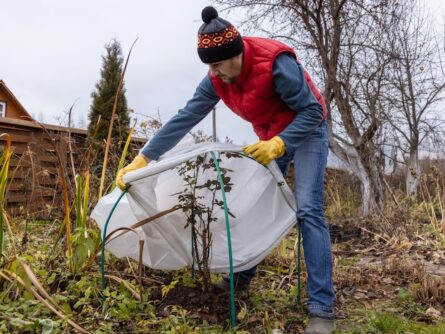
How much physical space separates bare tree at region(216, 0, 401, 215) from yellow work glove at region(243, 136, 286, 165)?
15.6ft

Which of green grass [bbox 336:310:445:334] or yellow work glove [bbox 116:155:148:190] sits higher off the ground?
yellow work glove [bbox 116:155:148:190]

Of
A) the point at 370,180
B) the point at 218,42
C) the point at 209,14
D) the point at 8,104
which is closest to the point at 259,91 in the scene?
the point at 218,42

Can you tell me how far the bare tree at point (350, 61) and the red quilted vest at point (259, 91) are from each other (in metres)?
4.52

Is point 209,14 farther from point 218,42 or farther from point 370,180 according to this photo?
point 370,180

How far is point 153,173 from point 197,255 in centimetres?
52

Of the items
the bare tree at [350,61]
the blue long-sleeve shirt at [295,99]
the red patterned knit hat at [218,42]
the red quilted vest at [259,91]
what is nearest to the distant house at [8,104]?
the bare tree at [350,61]

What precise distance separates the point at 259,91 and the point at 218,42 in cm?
29

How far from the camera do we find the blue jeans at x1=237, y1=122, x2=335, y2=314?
6.59ft

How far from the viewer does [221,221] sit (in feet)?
7.65

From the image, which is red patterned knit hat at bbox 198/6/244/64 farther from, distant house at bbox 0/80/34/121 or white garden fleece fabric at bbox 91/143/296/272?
distant house at bbox 0/80/34/121

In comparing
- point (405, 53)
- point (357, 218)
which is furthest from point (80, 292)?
point (405, 53)

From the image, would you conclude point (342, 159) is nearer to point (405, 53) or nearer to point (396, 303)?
point (405, 53)

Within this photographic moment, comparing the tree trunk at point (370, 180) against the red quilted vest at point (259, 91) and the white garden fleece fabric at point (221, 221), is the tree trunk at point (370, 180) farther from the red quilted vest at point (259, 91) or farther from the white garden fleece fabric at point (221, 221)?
the red quilted vest at point (259, 91)

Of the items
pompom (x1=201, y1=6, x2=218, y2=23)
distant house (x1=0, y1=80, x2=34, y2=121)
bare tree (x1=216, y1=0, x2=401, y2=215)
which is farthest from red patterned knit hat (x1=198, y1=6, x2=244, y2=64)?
distant house (x1=0, y1=80, x2=34, y2=121)
